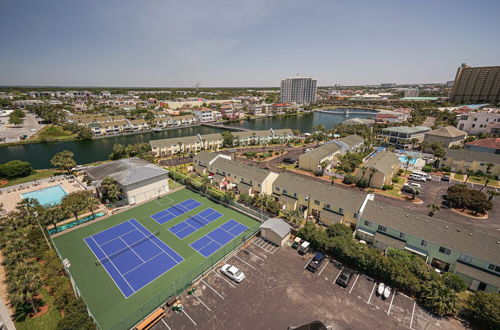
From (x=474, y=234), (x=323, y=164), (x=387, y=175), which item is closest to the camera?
(x=474, y=234)

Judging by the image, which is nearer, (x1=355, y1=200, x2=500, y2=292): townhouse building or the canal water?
(x1=355, y1=200, x2=500, y2=292): townhouse building

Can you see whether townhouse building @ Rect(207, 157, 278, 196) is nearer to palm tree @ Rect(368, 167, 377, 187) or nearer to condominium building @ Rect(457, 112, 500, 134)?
palm tree @ Rect(368, 167, 377, 187)

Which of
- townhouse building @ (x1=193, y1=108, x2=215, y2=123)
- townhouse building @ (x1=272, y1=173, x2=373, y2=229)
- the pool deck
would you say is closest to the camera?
townhouse building @ (x1=272, y1=173, x2=373, y2=229)

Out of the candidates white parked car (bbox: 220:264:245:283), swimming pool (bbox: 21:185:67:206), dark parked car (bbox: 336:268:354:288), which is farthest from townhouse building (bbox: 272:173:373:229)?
swimming pool (bbox: 21:185:67:206)

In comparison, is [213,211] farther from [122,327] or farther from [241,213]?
[122,327]

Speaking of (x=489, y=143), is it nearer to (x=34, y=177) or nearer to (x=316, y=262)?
(x=316, y=262)

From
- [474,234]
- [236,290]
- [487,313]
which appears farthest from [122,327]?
[474,234]

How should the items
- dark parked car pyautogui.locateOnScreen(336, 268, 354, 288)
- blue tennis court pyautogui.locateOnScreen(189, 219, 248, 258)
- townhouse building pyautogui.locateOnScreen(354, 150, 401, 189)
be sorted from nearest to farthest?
dark parked car pyautogui.locateOnScreen(336, 268, 354, 288) → blue tennis court pyautogui.locateOnScreen(189, 219, 248, 258) → townhouse building pyautogui.locateOnScreen(354, 150, 401, 189)
